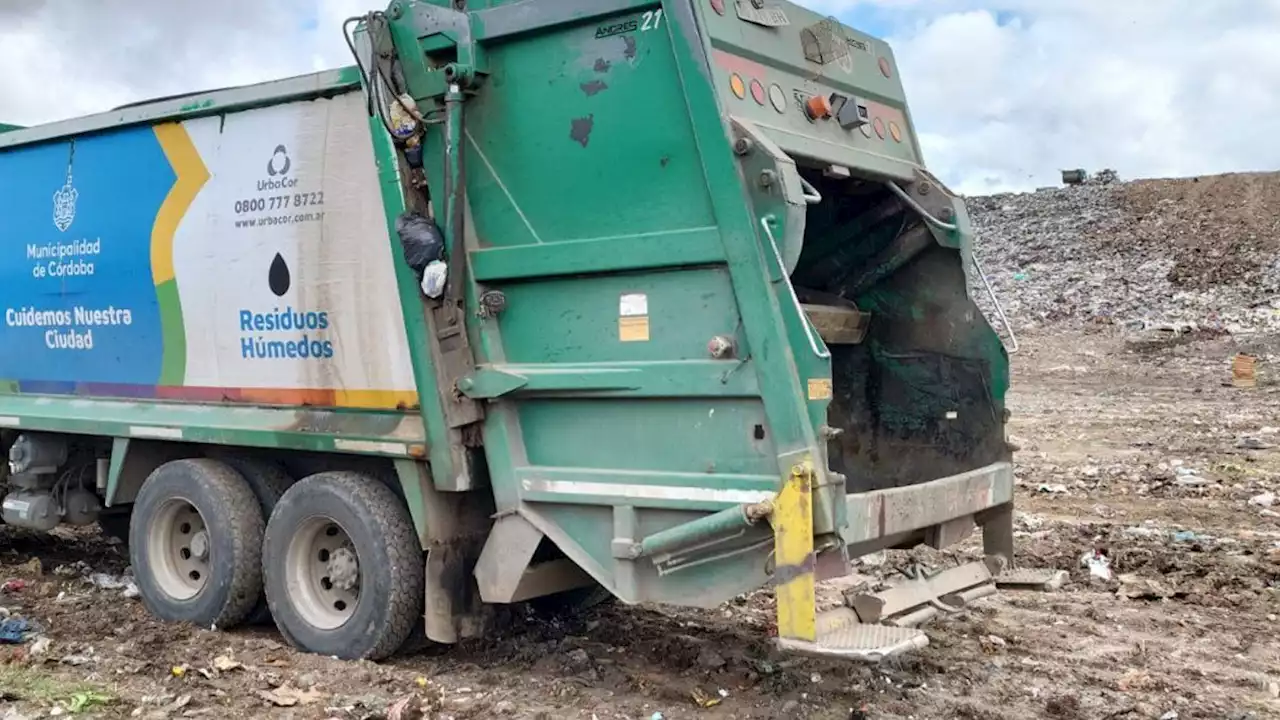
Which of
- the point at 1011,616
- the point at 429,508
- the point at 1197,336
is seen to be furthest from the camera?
the point at 1197,336

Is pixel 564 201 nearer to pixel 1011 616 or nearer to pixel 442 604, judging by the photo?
pixel 442 604

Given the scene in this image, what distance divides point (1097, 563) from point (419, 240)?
3959mm

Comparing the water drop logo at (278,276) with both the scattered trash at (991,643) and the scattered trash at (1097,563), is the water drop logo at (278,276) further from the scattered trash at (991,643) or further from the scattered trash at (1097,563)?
the scattered trash at (1097,563)

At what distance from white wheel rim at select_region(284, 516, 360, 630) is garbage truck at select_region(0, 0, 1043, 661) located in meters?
0.01

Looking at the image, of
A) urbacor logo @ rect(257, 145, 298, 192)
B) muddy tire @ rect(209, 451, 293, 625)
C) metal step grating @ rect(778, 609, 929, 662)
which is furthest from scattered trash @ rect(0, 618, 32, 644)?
metal step grating @ rect(778, 609, 929, 662)

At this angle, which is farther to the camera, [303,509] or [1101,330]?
[1101,330]

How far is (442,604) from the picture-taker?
464 centimetres

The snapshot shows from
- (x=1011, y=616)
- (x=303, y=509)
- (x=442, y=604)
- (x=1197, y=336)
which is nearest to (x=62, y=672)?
(x=303, y=509)

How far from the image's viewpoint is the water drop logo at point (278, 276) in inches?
199

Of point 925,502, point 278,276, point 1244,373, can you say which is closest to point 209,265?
point 278,276

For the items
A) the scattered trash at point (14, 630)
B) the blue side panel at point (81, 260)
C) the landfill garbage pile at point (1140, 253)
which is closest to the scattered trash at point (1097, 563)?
the blue side panel at point (81, 260)

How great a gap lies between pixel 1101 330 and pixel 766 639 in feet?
50.7

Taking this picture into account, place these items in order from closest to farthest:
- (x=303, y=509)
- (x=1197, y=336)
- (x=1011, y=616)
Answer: (x=303, y=509), (x=1011, y=616), (x=1197, y=336)

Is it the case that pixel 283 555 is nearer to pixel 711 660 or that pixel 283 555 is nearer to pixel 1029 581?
pixel 711 660
